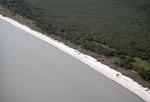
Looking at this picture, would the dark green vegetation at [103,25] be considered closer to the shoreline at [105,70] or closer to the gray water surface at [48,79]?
the shoreline at [105,70]

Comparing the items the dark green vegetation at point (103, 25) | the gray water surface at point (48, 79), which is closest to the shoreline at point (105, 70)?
the gray water surface at point (48, 79)

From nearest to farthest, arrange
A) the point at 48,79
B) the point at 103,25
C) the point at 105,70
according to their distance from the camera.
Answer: the point at 48,79
the point at 105,70
the point at 103,25

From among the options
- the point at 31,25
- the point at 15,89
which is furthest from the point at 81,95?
the point at 31,25

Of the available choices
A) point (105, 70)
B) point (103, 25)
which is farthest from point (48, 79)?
point (103, 25)

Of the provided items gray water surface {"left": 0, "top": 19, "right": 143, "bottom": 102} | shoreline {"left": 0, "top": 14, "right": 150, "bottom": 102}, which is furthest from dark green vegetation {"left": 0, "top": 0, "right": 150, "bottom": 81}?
gray water surface {"left": 0, "top": 19, "right": 143, "bottom": 102}

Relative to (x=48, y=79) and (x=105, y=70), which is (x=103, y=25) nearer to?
(x=105, y=70)

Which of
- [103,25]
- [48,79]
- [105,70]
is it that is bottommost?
[103,25]
